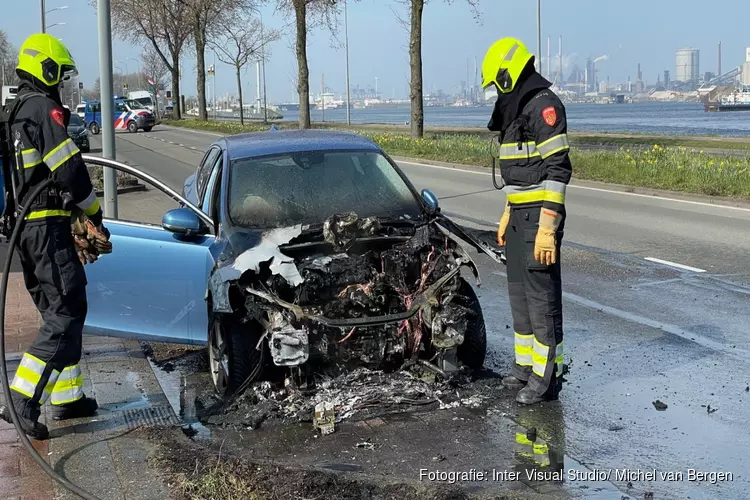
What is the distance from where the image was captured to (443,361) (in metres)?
5.40

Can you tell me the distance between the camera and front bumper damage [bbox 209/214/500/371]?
5.13 meters

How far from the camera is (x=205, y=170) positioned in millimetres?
7484

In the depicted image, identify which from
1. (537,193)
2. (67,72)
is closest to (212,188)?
(67,72)

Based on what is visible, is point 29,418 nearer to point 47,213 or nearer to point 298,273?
point 47,213

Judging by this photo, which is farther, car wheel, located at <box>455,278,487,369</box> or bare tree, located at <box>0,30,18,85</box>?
bare tree, located at <box>0,30,18,85</box>

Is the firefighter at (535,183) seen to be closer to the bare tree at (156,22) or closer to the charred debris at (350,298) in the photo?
the charred debris at (350,298)

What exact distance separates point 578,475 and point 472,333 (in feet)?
5.07

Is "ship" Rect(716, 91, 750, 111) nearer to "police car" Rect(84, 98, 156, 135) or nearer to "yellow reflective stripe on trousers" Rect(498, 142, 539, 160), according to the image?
"police car" Rect(84, 98, 156, 135)

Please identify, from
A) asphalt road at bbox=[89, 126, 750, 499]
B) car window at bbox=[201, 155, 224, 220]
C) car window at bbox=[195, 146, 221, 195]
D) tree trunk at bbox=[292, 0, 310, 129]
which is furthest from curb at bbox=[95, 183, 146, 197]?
tree trunk at bbox=[292, 0, 310, 129]

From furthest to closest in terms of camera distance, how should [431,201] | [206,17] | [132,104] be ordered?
[132,104]
[206,17]
[431,201]

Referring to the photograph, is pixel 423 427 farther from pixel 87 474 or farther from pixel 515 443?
pixel 87 474

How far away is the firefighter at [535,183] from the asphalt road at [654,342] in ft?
1.18

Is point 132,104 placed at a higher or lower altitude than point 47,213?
higher

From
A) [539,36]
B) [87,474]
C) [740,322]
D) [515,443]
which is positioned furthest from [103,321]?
[539,36]
